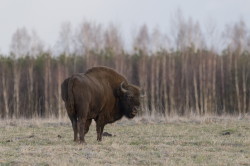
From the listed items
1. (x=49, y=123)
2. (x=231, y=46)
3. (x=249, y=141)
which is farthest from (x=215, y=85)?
(x=249, y=141)

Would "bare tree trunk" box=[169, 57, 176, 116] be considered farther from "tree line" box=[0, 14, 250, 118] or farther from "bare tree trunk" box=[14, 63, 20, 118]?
"bare tree trunk" box=[14, 63, 20, 118]

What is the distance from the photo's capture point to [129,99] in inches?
641

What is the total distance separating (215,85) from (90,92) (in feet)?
79.8

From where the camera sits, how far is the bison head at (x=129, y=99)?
16281mm

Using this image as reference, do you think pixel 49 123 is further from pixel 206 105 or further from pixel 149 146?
pixel 206 105

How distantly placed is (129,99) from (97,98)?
4.39 ft

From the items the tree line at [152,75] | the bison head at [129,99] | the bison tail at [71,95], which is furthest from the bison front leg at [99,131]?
the tree line at [152,75]

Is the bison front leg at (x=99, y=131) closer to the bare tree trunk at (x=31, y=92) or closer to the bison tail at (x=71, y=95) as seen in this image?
the bison tail at (x=71, y=95)

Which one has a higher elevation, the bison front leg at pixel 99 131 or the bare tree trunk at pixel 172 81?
the bare tree trunk at pixel 172 81

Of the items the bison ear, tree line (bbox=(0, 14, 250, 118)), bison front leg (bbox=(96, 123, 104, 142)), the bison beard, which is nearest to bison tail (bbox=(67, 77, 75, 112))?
the bison beard

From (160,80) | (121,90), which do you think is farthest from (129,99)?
(160,80)

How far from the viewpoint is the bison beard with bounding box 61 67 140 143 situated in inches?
567

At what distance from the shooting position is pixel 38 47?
43.8m

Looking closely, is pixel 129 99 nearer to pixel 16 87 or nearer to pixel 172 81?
pixel 172 81
